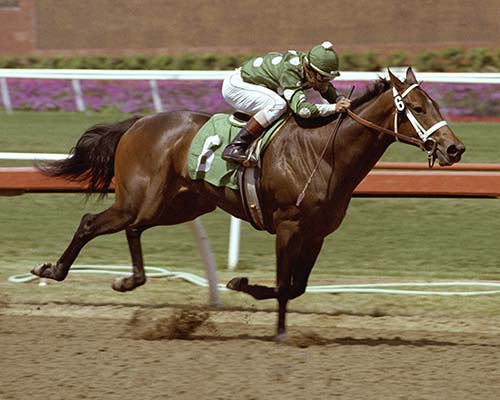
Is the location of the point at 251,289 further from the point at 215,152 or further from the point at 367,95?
the point at 367,95

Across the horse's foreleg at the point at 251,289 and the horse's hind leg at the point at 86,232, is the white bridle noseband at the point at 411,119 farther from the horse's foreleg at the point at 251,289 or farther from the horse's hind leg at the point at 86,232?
the horse's hind leg at the point at 86,232

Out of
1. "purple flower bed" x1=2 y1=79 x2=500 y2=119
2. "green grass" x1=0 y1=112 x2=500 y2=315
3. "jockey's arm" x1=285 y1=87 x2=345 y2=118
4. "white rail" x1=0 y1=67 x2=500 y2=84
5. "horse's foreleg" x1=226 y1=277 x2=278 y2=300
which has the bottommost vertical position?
"purple flower bed" x1=2 y1=79 x2=500 y2=119

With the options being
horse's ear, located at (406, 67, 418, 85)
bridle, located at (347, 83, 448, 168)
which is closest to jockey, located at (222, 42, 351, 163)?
bridle, located at (347, 83, 448, 168)

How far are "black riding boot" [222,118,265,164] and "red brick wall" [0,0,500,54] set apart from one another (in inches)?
814

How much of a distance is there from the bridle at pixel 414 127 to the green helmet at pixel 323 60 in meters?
0.27

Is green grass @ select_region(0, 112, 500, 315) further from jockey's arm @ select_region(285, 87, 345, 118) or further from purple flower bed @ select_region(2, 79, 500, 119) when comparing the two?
purple flower bed @ select_region(2, 79, 500, 119)

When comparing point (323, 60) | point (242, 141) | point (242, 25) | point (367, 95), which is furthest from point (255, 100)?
point (242, 25)

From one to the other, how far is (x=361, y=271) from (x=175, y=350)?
2.56m

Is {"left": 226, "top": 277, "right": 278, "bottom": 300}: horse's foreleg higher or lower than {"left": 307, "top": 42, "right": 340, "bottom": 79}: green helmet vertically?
lower

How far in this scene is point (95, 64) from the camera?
2367 centimetres

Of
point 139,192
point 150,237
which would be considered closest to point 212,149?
point 139,192

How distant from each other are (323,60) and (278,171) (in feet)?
1.96

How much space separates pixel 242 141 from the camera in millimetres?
5699

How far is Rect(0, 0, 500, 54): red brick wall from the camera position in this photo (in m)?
26.2
